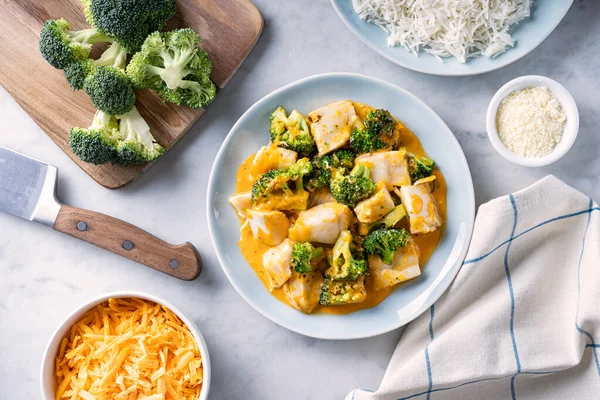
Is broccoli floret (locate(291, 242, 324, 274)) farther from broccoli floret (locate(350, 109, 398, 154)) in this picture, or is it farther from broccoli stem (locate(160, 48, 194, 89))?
broccoli stem (locate(160, 48, 194, 89))

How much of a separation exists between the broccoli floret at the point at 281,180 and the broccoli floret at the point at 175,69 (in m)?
0.54

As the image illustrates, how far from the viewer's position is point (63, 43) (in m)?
2.99

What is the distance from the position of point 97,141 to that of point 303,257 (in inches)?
47.5

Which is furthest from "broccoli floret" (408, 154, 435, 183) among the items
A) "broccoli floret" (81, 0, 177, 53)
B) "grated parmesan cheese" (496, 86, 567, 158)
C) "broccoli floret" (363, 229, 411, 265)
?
"broccoli floret" (81, 0, 177, 53)

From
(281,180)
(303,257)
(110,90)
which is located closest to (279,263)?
(303,257)

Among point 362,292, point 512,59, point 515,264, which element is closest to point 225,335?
point 362,292

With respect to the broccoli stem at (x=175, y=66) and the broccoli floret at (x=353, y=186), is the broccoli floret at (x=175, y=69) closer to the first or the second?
the broccoli stem at (x=175, y=66)

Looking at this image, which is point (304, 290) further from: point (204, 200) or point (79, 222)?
point (79, 222)

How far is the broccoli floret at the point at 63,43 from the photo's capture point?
2.99 m

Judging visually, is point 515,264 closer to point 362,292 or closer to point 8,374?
point 362,292

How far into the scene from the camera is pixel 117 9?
9.64 ft

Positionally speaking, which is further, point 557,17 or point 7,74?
point 7,74

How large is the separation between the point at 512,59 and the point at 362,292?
1436 millimetres

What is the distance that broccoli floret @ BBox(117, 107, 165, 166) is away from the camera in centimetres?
309
